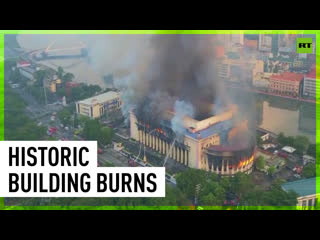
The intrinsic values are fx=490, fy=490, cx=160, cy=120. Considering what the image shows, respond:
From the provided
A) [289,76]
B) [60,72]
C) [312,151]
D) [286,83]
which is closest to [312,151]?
[312,151]

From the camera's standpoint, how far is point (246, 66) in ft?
31.9

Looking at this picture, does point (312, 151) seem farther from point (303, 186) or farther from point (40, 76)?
point (40, 76)

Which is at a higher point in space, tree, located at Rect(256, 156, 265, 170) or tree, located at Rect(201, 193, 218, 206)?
tree, located at Rect(256, 156, 265, 170)

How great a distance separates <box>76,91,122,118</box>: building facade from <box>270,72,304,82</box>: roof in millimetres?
3166

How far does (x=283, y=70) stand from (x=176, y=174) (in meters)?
4.99

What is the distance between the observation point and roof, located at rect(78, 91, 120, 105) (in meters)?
7.82

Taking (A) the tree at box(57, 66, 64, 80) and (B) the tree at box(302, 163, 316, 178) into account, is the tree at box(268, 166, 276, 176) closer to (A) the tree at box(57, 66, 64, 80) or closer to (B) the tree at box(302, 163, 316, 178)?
(B) the tree at box(302, 163, 316, 178)

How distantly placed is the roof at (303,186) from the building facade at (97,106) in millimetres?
3380

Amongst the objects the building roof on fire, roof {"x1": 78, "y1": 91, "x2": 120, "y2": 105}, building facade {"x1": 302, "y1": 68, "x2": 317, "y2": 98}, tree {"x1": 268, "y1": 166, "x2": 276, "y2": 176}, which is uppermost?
building facade {"x1": 302, "y1": 68, "x2": 317, "y2": 98}

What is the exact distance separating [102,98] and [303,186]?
12.5 feet

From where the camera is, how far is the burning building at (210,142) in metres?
5.86

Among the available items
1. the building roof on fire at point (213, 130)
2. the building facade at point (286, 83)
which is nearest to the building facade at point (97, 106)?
the building roof on fire at point (213, 130)

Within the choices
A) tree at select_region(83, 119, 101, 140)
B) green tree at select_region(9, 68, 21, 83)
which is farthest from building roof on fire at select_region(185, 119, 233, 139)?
green tree at select_region(9, 68, 21, 83)

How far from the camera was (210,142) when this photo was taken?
604 centimetres
